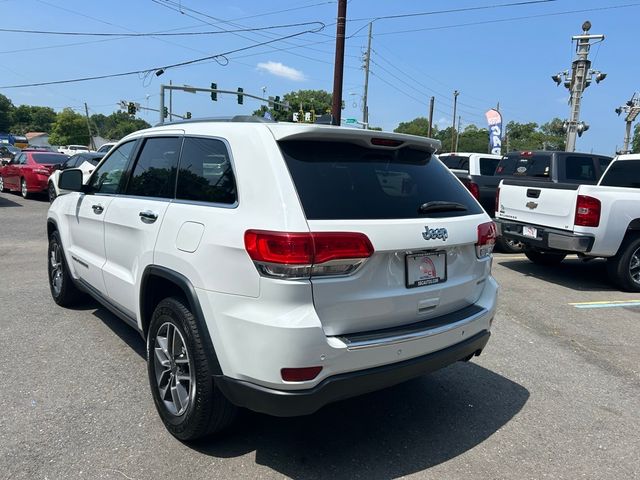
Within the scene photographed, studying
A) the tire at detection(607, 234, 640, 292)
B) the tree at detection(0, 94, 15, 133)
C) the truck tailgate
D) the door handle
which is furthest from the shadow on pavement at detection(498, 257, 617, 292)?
the tree at detection(0, 94, 15, 133)

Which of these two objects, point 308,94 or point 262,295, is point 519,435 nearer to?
point 262,295

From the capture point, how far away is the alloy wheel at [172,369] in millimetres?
2963

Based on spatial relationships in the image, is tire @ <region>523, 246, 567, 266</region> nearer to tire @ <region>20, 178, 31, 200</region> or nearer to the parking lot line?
the parking lot line

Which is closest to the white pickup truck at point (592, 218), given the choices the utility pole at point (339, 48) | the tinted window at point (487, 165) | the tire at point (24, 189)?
the tinted window at point (487, 165)

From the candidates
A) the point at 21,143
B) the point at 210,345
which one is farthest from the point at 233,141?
the point at 21,143

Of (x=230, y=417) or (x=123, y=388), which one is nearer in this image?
(x=230, y=417)

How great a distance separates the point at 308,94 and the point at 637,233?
101040mm

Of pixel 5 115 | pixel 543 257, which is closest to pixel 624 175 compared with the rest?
pixel 543 257

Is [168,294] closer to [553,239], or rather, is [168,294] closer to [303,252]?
[303,252]

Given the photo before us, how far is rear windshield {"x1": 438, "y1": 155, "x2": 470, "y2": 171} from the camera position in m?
13.5

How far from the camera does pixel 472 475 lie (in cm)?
279

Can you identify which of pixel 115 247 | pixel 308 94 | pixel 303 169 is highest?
pixel 308 94

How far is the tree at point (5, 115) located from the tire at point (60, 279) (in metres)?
145

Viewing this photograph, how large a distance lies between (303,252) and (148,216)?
140 cm
